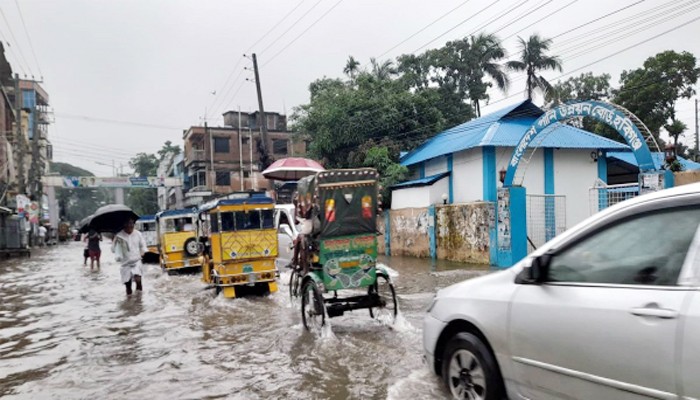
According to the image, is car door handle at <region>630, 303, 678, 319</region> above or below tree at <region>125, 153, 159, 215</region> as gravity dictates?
below

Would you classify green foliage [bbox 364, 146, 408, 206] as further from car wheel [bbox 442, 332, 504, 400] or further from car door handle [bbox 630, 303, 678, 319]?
car door handle [bbox 630, 303, 678, 319]

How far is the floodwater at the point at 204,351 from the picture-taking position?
5.12m

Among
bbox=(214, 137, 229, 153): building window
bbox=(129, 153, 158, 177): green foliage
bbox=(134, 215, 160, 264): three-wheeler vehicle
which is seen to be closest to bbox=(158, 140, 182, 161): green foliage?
bbox=(129, 153, 158, 177): green foliage

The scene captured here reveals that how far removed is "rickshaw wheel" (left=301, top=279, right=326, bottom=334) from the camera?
265 inches

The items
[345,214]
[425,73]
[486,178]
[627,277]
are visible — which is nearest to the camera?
[627,277]

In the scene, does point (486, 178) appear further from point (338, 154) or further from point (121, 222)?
point (121, 222)

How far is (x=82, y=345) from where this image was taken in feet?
24.1

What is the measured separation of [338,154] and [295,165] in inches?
378

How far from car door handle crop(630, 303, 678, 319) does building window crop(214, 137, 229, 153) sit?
157 feet

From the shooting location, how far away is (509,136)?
19.1m

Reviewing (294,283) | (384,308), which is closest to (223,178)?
(294,283)

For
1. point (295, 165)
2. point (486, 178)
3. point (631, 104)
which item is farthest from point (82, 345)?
point (631, 104)

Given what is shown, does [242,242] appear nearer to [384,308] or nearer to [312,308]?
[384,308]

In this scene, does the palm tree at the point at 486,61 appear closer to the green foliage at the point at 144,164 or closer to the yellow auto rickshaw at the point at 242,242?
the yellow auto rickshaw at the point at 242,242
